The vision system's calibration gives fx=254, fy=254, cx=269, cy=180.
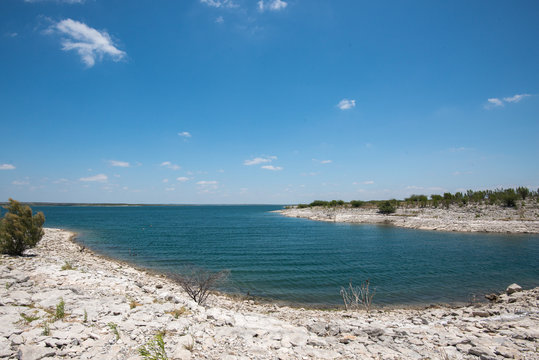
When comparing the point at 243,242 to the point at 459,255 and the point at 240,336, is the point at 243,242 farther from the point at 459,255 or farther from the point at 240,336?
the point at 240,336

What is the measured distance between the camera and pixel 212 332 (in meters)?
8.42

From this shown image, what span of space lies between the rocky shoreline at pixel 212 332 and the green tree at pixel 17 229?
11.1 meters

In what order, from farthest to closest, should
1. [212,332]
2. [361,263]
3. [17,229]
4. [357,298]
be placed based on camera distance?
[361,263] → [17,229] → [357,298] → [212,332]

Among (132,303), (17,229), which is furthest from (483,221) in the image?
(17,229)

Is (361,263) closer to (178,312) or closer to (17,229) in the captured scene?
(178,312)

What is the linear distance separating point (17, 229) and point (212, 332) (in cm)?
2255

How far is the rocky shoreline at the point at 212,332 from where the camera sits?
700 cm

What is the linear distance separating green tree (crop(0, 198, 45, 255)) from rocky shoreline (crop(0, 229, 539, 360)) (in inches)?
439

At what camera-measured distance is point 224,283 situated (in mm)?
19156

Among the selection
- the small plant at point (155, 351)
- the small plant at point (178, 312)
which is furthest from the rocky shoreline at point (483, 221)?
the small plant at point (155, 351)

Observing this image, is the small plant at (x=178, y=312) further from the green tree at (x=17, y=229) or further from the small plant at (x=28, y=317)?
the green tree at (x=17, y=229)

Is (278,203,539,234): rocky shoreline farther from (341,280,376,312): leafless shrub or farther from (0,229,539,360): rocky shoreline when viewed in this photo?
(0,229,539,360): rocky shoreline

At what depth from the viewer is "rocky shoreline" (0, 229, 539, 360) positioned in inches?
276

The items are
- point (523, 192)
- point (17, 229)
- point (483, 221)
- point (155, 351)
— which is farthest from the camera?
point (523, 192)
